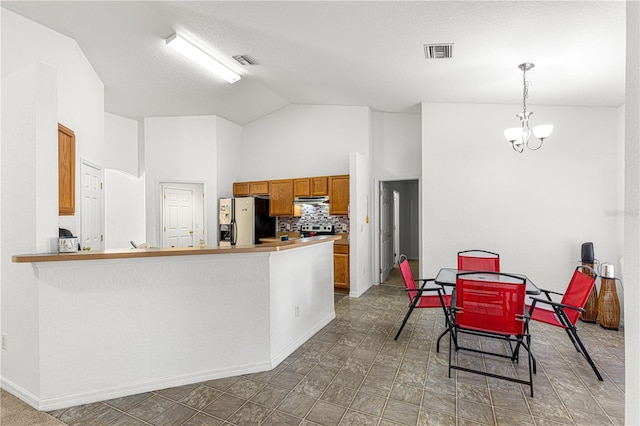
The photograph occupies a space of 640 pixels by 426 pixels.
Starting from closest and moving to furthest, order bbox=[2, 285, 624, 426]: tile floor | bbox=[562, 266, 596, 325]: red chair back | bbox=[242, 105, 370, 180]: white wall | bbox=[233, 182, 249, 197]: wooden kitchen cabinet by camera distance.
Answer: bbox=[2, 285, 624, 426]: tile floor → bbox=[562, 266, 596, 325]: red chair back → bbox=[242, 105, 370, 180]: white wall → bbox=[233, 182, 249, 197]: wooden kitchen cabinet

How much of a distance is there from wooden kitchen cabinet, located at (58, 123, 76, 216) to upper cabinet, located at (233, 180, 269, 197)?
3.22 metres

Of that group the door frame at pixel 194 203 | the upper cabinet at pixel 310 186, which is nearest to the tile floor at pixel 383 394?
the upper cabinet at pixel 310 186

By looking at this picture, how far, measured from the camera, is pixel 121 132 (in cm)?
600

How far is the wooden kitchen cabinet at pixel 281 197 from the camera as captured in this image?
617 centimetres

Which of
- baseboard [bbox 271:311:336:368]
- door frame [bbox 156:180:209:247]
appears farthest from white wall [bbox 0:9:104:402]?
door frame [bbox 156:180:209:247]

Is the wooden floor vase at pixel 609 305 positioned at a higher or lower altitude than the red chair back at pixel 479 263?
lower

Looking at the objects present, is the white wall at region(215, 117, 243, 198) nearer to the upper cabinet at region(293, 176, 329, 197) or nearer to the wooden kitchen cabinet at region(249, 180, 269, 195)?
the wooden kitchen cabinet at region(249, 180, 269, 195)

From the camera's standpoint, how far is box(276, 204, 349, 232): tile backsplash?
6082 millimetres

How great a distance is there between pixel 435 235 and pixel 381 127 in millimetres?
2329

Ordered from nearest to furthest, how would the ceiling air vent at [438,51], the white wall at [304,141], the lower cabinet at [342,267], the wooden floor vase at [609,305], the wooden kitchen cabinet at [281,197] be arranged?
the ceiling air vent at [438,51], the wooden floor vase at [609,305], the lower cabinet at [342,267], the white wall at [304,141], the wooden kitchen cabinet at [281,197]

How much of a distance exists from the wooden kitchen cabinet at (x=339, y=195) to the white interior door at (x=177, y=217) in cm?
285

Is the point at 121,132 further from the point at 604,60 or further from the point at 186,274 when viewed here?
the point at 604,60

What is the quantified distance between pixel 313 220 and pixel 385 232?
1.54 meters

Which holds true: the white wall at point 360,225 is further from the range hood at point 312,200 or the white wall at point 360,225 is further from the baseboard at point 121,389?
the baseboard at point 121,389
